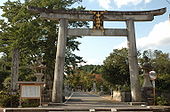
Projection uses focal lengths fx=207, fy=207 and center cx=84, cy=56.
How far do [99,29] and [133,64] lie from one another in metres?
4.13

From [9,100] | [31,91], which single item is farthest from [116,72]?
[9,100]

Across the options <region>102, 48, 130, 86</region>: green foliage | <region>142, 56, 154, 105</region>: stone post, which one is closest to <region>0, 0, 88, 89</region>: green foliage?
<region>102, 48, 130, 86</region>: green foliage

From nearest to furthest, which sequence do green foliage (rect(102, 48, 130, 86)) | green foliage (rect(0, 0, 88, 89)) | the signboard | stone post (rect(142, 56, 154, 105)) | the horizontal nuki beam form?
the signboard < the horizontal nuki beam < stone post (rect(142, 56, 154, 105)) < green foliage (rect(0, 0, 88, 89)) < green foliage (rect(102, 48, 130, 86))

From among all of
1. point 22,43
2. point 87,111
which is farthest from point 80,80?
point 87,111

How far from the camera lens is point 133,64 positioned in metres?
17.3

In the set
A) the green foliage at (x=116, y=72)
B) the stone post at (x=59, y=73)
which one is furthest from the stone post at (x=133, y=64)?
the green foliage at (x=116, y=72)

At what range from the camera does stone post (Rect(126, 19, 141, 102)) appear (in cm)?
1694

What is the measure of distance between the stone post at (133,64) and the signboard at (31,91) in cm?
767

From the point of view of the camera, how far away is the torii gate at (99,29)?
664 inches

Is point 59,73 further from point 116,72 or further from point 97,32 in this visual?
point 116,72

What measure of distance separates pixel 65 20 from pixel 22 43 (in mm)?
7560

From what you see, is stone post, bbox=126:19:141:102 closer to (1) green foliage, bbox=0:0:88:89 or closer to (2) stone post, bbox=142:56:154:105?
(2) stone post, bbox=142:56:154:105

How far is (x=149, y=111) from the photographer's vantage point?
12289mm

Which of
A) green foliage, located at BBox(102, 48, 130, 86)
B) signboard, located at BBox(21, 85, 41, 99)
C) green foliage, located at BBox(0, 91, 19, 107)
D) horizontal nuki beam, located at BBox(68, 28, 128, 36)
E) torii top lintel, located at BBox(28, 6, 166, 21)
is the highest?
torii top lintel, located at BBox(28, 6, 166, 21)
